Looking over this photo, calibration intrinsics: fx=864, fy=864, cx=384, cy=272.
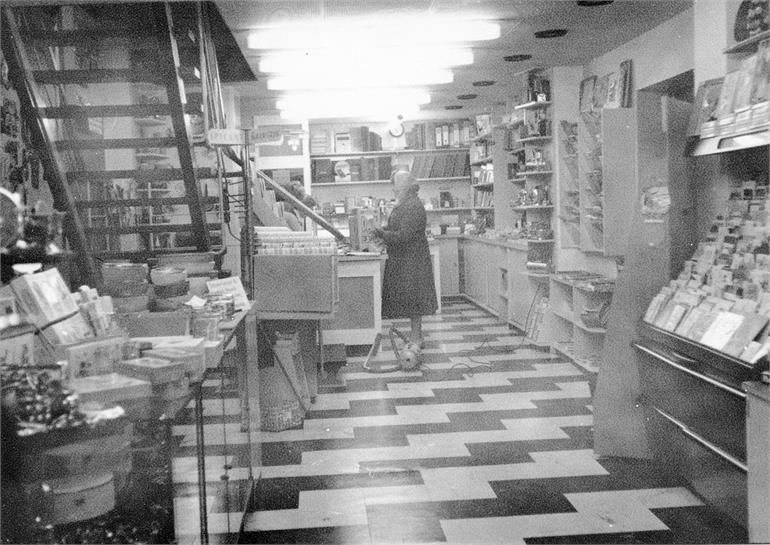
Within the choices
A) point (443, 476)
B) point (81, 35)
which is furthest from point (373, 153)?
point (443, 476)

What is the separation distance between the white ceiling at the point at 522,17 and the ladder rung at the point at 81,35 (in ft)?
2.46

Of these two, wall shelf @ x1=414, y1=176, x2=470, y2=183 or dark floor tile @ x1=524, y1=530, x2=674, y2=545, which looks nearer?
dark floor tile @ x1=524, y1=530, x2=674, y2=545

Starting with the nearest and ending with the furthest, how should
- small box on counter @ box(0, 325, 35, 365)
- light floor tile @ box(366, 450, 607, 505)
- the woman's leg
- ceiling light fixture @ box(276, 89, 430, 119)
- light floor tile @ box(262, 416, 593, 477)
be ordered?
small box on counter @ box(0, 325, 35, 365), light floor tile @ box(366, 450, 607, 505), light floor tile @ box(262, 416, 593, 477), the woman's leg, ceiling light fixture @ box(276, 89, 430, 119)

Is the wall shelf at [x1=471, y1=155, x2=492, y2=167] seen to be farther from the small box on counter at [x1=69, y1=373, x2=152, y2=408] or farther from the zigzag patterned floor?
the small box on counter at [x1=69, y1=373, x2=152, y2=408]

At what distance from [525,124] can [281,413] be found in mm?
4944

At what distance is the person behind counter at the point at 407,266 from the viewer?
25.3 ft

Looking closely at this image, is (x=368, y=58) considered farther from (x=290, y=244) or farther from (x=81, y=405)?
(x=81, y=405)

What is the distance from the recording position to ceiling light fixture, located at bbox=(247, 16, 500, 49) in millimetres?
6207

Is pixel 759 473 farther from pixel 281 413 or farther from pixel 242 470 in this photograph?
pixel 281 413

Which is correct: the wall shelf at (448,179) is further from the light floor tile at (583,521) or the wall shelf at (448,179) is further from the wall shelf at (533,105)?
the light floor tile at (583,521)

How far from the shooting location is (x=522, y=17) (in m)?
6.60

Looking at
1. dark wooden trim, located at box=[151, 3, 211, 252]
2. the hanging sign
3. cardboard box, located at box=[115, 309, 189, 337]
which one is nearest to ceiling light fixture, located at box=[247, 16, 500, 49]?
dark wooden trim, located at box=[151, 3, 211, 252]

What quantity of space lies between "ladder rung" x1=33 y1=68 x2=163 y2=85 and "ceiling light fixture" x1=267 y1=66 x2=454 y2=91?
2.86m

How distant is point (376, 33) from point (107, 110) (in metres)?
2.33
